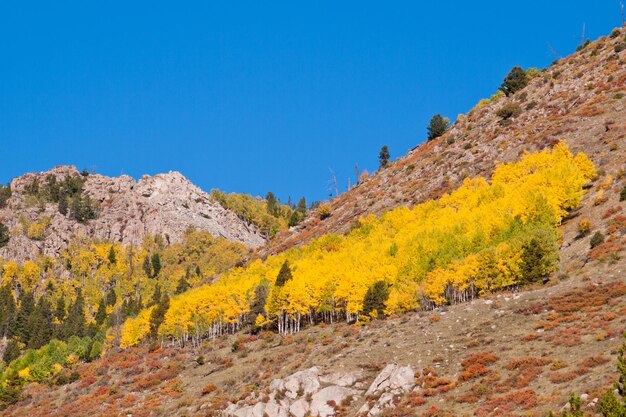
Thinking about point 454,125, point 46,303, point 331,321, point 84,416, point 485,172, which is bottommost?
point 84,416

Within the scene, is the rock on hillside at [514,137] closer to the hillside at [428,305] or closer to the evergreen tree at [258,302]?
the hillside at [428,305]

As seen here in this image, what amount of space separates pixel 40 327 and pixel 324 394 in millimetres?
132820

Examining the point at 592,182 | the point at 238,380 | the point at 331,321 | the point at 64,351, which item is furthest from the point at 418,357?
the point at 64,351

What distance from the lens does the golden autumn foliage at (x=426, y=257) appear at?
75812mm

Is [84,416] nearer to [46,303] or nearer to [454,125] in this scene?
[46,303]

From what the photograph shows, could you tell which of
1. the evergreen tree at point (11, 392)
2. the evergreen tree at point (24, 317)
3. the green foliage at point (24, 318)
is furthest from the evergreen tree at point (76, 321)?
the evergreen tree at point (11, 392)

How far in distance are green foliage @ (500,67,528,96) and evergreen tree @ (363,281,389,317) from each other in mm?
101708

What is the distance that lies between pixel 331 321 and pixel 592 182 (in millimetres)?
41903

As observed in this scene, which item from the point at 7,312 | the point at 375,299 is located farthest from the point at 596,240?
the point at 7,312

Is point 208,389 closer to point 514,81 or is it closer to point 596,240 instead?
point 596,240

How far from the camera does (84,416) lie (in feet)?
253

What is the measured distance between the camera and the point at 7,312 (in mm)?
176000

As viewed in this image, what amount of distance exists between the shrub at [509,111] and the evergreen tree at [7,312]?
13186 cm

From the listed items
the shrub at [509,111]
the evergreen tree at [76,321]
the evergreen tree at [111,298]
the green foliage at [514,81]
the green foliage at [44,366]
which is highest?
the green foliage at [514,81]
